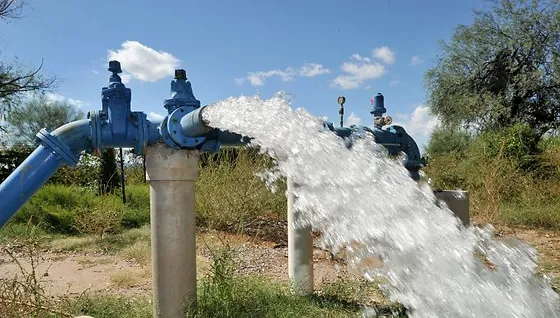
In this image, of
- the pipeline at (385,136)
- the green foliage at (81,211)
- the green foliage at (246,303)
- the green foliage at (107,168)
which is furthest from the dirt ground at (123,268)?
the green foliage at (107,168)

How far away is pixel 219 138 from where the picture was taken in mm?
2410

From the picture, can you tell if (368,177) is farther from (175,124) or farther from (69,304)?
(69,304)

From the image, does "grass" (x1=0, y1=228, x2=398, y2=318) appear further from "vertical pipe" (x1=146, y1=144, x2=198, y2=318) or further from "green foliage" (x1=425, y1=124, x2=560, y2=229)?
"green foliage" (x1=425, y1=124, x2=560, y2=229)

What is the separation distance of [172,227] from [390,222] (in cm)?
113

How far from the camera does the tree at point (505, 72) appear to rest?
13352 millimetres

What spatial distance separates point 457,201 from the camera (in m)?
2.16

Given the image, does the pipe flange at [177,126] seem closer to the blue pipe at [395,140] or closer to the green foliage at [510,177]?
the blue pipe at [395,140]

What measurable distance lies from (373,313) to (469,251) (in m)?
1.44

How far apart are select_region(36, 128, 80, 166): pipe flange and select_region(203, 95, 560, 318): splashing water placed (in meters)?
0.67

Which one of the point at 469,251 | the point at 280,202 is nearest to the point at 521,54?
the point at 280,202

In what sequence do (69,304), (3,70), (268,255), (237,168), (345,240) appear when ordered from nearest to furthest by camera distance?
(345,240) < (69,304) < (268,255) < (237,168) < (3,70)

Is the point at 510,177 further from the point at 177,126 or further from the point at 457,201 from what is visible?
the point at 177,126

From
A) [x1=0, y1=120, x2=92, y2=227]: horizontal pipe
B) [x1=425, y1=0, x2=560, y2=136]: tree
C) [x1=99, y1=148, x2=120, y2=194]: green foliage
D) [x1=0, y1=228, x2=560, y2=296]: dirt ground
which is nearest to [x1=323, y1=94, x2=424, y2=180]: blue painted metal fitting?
[x1=0, y1=120, x2=92, y2=227]: horizontal pipe

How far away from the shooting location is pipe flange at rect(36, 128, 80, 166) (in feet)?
Result: 7.05
